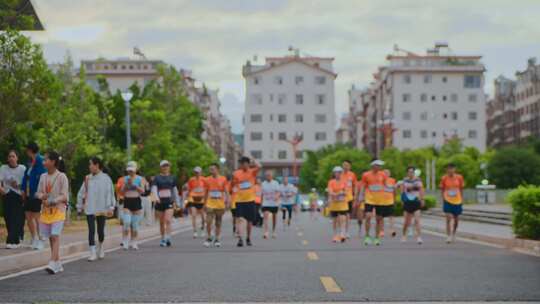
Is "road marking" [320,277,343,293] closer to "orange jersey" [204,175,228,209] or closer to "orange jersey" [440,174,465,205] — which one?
"orange jersey" [204,175,228,209]

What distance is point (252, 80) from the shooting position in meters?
128

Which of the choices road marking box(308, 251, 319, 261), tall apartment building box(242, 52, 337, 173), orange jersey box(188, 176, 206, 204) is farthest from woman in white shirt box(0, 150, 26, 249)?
tall apartment building box(242, 52, 337, 173)

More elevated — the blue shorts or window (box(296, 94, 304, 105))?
window (box(296, 94, 304, 105))

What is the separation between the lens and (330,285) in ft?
34.2

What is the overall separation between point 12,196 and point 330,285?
26.5 ft

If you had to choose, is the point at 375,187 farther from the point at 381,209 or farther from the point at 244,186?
the point at 244,186

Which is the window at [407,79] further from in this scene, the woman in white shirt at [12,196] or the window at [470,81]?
the woman in white shirt at [12,196]

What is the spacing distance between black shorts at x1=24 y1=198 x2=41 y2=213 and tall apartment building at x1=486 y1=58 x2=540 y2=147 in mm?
103333

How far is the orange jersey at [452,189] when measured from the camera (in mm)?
21078

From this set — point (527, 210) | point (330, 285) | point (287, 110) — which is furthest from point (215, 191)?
point (287, 110)

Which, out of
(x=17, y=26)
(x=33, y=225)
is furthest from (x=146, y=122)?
(x=33, y=225)

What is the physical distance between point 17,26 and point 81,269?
9770 millimetres

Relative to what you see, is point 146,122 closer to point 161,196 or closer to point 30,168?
point 161,196

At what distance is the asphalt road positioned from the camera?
9.45 meters
